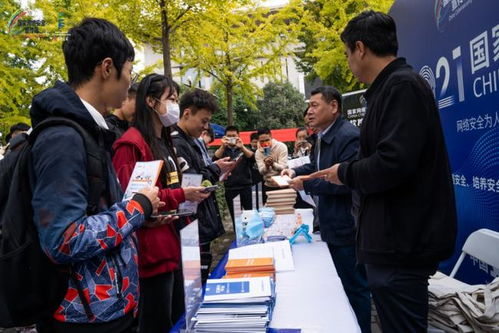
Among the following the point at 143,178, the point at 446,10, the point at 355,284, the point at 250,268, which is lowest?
the point at 355,284

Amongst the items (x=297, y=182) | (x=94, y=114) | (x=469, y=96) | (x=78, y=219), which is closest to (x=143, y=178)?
(x=94, y=114)

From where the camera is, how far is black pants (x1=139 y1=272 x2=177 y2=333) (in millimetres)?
1956

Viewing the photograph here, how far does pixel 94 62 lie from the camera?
1.32 m

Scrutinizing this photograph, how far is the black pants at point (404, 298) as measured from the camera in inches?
61.1

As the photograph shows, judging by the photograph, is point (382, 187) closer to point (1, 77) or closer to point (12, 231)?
point (12, 231)

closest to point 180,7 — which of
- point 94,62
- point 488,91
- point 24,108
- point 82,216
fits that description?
point 488,91

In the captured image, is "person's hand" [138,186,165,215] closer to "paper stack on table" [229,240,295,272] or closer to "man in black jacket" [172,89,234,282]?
"paper stack on table" [229,240,295,272]

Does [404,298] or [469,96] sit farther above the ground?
[469,96]

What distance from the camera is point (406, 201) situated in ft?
5.17

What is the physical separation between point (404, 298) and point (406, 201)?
1.28ft

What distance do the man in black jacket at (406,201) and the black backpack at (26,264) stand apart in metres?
1.11

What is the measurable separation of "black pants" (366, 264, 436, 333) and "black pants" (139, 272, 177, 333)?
1056 mm

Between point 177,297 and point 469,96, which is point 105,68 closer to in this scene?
point 177,297

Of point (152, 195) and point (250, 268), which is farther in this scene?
point (250, 268)
